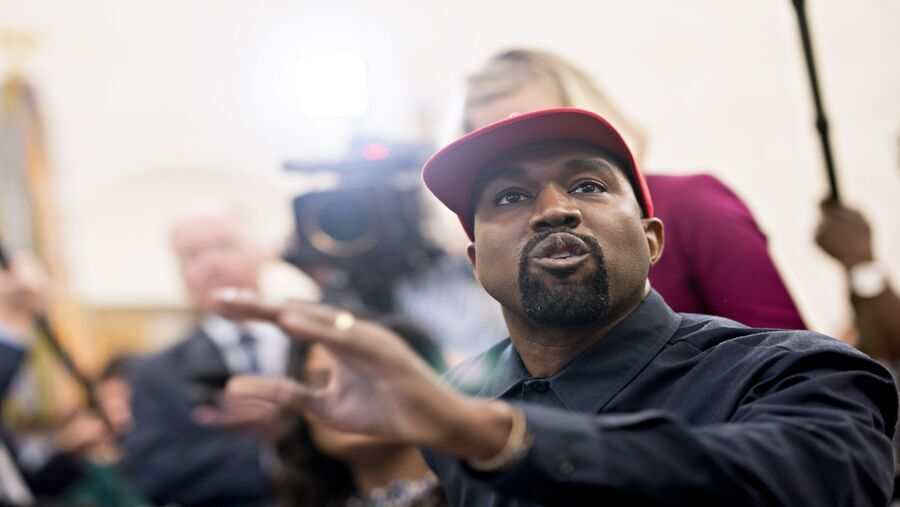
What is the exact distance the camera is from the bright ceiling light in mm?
2428

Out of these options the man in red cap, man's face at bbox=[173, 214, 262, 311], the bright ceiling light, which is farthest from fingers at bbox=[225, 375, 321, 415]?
man's face at bbox=[173, 214, 262, 311]

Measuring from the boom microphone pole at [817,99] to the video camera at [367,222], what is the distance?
109 centimetres

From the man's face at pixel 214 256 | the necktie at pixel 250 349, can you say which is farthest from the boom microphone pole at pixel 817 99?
the man's face at pixel 214 256

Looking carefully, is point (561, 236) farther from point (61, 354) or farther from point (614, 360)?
point (61, 354)

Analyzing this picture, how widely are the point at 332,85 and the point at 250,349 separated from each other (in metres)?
0.62

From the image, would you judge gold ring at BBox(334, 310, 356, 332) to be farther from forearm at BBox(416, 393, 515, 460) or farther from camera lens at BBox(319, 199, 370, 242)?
camera lens at BBox(319, 199, 370, 242)

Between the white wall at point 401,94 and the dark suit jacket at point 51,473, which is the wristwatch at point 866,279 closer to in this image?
the white wall at point 401,94

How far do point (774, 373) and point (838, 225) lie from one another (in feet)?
1.72

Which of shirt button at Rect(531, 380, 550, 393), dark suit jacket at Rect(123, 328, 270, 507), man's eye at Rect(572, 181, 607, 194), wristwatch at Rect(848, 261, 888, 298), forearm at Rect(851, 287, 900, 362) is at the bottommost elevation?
dark suit jacket at Rect(123, 328, 270, 507)

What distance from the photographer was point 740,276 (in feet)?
3.24

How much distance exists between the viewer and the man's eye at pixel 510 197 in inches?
33.3

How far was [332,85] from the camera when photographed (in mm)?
2520

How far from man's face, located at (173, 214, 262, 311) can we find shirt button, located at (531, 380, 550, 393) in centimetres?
178

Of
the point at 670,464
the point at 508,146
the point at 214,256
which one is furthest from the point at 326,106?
the point at 670,464
